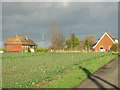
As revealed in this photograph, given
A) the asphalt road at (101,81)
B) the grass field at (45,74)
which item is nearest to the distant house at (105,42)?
the grass field at (45,74)

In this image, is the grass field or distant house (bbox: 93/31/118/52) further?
distant house (bbox: 93/31/118/52)

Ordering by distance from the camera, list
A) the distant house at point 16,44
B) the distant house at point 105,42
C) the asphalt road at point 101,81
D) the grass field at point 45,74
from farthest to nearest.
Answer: the distant house at point 16,44
the distant house at point 105,42
the grass field at point 45,74
the asphalt road at point 101,81

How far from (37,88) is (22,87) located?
800mm

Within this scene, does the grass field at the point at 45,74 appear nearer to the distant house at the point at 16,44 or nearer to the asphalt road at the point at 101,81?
the asphalt road at the point at 101,81

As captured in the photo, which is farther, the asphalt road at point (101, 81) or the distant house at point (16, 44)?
the distant house at point (16, 44)

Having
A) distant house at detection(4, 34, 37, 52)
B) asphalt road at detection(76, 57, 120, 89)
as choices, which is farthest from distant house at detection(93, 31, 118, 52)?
asphalt road at detection(76, 57, 120, 89)

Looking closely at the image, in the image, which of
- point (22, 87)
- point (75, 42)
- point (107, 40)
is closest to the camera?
point (22, 87)

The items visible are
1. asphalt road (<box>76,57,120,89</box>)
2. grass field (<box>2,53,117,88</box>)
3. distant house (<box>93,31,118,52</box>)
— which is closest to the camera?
asphalt road (<box>76,57,120,89</box>)

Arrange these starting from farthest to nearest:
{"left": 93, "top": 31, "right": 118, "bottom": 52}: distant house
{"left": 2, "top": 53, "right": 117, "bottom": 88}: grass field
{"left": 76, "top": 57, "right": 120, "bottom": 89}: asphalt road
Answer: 1. {"left": 93, "top": 31, "right": 118, "bottom": 52}: distant house
2. {"left": 2, "top": 53, "right": 117, "bottom": 88}: grass field
3. {"left": 76, "top": 57, "right": 120, "bottom": 89}: asphalt road

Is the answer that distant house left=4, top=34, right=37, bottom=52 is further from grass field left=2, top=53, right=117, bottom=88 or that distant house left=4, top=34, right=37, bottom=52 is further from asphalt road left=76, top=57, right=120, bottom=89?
asphalt road left=76, top=57, right=120, bottom=89

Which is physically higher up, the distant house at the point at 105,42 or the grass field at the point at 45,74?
the distant house at the point at 105,42

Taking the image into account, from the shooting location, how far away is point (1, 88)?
840 centimetres

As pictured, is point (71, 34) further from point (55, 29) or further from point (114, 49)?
point (114, 49)

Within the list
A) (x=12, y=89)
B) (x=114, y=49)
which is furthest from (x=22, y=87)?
(x=114, y=49)
